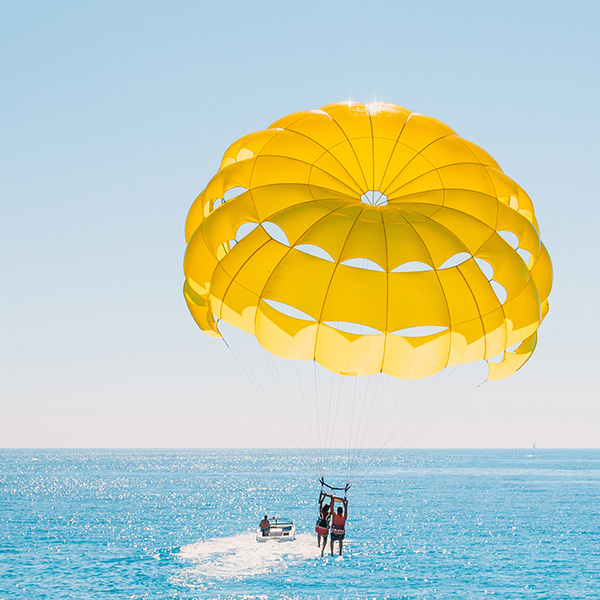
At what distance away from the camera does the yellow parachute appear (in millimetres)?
13312

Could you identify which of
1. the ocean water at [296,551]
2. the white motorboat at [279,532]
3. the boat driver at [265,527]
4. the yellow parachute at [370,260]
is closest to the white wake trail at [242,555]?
the ocean water at [296,551]

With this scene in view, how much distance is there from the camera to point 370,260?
13.3 meters

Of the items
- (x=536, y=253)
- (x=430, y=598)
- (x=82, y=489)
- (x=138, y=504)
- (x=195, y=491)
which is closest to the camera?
(x=536, y=253)

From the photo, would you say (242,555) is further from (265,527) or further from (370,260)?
(370,260)

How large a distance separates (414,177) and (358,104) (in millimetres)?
2136

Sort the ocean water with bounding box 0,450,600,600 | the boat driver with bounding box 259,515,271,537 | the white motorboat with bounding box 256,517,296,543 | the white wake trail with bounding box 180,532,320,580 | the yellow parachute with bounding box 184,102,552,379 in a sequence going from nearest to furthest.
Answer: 1. the yellow parachute with bounding box 184,102,552,379
2. the ocean water with bounding box 0,450,600,600
3. the white wake trail with bounding box 180,532,320,580
4. the boat driver with bounding box 259,515,271,537
5. the white motorboat with bounding box 256,517,296,543

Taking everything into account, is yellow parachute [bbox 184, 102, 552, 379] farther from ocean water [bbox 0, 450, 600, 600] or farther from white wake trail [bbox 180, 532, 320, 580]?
white wake trail [bbox 180, 532, 320, 580]

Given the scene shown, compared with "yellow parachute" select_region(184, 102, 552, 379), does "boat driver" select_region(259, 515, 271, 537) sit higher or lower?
lower

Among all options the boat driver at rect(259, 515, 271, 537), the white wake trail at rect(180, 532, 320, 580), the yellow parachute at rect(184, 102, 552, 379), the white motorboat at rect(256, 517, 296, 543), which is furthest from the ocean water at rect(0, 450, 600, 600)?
the yellow parachute at rect(184, 102, 552, 379)

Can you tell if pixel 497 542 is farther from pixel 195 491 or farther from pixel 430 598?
pixel 195 491

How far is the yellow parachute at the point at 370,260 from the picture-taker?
43.7 feet

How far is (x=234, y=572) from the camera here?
31.2 meters

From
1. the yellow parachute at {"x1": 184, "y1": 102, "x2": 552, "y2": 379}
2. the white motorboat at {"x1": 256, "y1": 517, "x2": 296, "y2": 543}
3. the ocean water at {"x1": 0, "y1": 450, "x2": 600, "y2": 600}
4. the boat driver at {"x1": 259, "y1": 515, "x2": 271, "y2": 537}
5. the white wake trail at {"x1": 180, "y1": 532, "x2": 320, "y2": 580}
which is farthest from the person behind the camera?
the white motorboat at {"x1": 256, "y1": 517, "x2": 296, "y2": 543}

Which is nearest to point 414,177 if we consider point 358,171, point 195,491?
point 358,171
